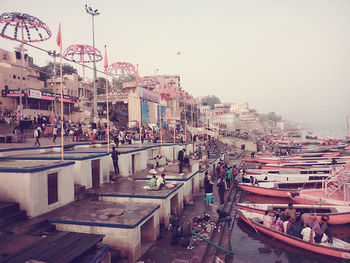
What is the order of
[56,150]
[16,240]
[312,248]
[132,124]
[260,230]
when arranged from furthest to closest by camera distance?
[132,124], [56,150], [260,230], [312,248], [16,240]

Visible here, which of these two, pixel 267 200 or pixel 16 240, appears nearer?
pixel 16 240

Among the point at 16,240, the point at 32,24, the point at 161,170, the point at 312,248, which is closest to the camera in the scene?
the point at 16,240

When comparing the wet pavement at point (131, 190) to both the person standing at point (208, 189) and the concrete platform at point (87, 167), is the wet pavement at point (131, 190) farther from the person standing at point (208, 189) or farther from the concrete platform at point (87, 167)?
the person standing at point (208, 189)

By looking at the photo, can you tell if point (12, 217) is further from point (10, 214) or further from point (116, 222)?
point (116, 222)

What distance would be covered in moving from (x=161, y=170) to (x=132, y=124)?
26.6 m

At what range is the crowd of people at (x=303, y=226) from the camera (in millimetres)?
12047

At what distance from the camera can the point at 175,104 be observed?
2343 inches

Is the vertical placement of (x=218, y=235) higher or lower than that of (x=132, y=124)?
lower

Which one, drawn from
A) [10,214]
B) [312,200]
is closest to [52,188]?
[10,214]

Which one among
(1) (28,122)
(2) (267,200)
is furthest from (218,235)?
(1) (28,122)

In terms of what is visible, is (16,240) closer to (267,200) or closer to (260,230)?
(260,230)

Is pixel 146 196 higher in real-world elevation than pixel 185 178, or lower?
lower

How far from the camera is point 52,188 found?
36.5ft

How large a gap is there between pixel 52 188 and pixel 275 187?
18.8 metres
